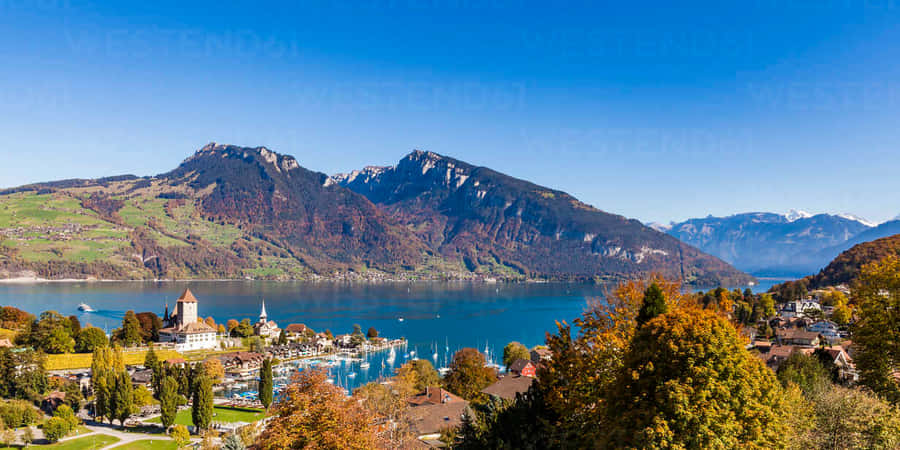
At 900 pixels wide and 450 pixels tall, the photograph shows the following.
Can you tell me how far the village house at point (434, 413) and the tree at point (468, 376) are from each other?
6436 millimetres

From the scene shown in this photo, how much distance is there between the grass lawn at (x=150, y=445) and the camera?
108 ft

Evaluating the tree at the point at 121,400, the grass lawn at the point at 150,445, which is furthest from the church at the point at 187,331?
the grass lawn at the point at 150,445

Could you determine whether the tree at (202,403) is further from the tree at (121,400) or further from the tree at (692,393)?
the tree at (692,393)

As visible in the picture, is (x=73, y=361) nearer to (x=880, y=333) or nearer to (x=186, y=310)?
(x=186, y=310)

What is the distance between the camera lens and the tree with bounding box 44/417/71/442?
3269 cm

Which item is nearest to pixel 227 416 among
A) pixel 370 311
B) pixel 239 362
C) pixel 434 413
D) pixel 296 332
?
pixel 434 413

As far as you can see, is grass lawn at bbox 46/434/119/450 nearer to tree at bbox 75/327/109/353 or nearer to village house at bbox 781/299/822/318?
tree at bbox 75/327/109/353

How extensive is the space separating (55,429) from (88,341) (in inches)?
1234

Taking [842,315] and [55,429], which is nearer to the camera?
[55,429]

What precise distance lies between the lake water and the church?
19.8 m

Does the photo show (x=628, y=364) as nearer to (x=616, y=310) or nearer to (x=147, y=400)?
(x=616, y=310)

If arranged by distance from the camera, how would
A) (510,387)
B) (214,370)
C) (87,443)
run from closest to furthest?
(87,443) → (510,387) → (214,370)

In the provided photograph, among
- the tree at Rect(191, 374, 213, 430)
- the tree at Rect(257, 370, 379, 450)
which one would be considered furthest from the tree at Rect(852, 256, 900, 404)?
the tree at Rect(191, 374, 213, 430)

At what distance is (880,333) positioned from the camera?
17719 mm
